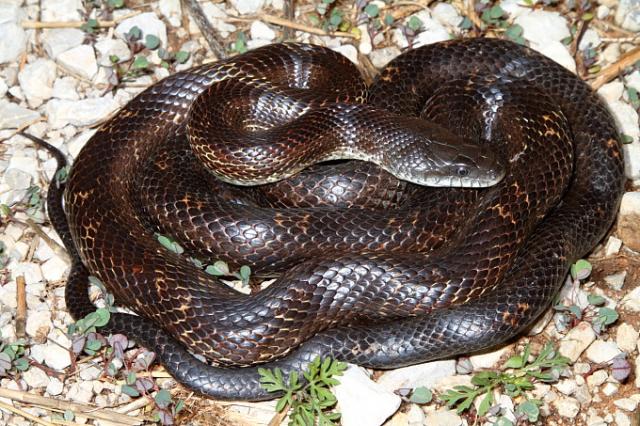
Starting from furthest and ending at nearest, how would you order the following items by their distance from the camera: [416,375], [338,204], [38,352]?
[338,204] < [38,352] < [416,375]

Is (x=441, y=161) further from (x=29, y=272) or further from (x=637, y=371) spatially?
(x=29, y=272)

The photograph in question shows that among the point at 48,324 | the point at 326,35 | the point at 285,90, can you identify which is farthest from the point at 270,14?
the point at 48,324

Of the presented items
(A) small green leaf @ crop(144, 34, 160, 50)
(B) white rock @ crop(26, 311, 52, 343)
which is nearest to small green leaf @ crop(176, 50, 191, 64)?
(A) small green leaf @ crop(144, 34, 160, 50)

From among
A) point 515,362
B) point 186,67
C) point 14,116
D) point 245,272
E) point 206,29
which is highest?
point 206,29

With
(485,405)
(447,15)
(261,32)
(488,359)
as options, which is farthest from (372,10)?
(485,405)

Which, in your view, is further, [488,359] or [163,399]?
[488,359]

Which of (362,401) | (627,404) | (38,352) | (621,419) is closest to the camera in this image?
(362,401)
